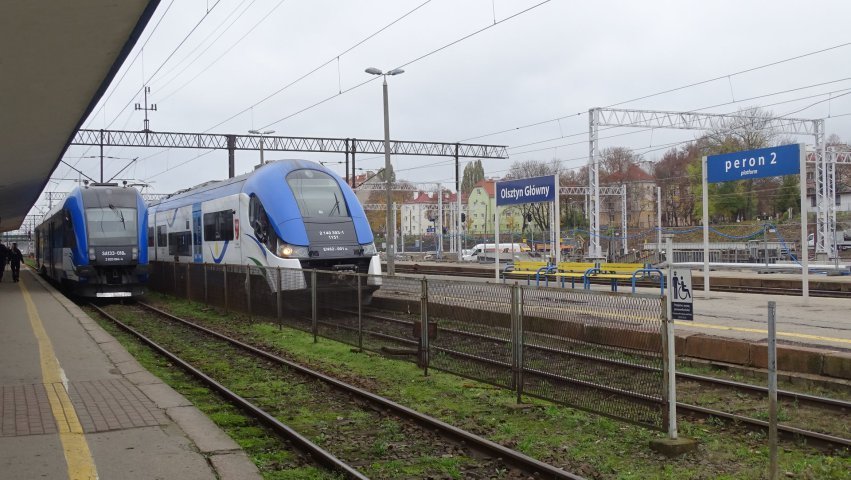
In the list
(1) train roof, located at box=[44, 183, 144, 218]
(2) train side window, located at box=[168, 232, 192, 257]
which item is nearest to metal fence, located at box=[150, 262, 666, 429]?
(1) train roof, located at box=[44, 183, 144, 218]

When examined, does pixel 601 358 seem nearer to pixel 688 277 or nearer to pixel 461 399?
pixel 688 277

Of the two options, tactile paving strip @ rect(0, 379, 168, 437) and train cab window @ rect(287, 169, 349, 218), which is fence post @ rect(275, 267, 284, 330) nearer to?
train cab window @ rect(287, 169, 349, 218)

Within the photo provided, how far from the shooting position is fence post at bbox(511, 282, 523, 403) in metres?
8.41

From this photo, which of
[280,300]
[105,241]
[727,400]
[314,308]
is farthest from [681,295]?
[105,241]

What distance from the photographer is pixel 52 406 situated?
305 inches

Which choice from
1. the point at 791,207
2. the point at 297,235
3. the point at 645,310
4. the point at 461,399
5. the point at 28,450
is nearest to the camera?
the point at 28,450

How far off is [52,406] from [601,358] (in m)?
5.72

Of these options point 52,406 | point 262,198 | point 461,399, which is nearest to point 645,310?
point 461,399

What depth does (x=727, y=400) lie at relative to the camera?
28.9ft

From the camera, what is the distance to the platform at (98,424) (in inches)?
226

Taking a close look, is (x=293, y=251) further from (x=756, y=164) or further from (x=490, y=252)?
(x=490, y=252)

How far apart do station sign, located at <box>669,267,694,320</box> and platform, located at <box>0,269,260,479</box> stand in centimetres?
386

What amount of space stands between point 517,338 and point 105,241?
17.2m

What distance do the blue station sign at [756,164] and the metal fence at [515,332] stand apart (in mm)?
10113
